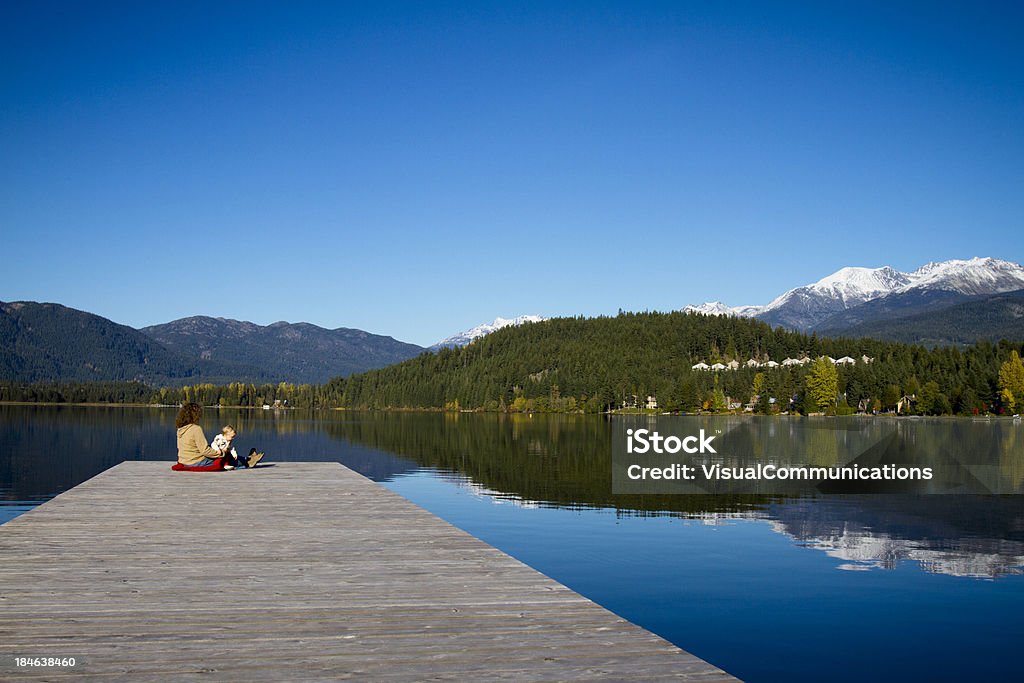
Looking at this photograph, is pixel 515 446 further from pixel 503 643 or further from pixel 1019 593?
pixel 503 643

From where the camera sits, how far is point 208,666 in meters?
8.01

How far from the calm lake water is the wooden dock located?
14.9ft

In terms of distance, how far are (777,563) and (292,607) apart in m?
14.3

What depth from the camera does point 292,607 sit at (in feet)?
34.3

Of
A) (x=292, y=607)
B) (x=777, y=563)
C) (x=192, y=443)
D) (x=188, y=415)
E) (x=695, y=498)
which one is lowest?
(x=777, y=563)

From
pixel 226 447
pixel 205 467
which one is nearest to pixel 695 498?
pixel 226 447

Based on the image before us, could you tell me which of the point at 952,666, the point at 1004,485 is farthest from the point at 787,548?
the point at 1004,485

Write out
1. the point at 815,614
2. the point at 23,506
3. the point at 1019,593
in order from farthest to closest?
the point at 23,506, the point at 1019,593, the point at 815,614

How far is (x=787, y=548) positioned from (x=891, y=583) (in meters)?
4.39

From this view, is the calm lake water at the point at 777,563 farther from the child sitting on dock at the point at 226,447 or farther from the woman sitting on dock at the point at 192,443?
the child sitting on dock at the point at 226,447

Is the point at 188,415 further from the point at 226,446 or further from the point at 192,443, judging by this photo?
the point at 226,446

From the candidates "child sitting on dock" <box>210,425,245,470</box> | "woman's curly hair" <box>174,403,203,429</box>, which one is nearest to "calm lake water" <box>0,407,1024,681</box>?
"woman's curly hair" <box>174,403,203,429</box>

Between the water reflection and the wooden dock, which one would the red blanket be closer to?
the water reflection

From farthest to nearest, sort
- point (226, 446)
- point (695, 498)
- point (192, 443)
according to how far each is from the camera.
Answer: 1. point (695, 498)
2. point (226, 446)
3. point (192, 443)
